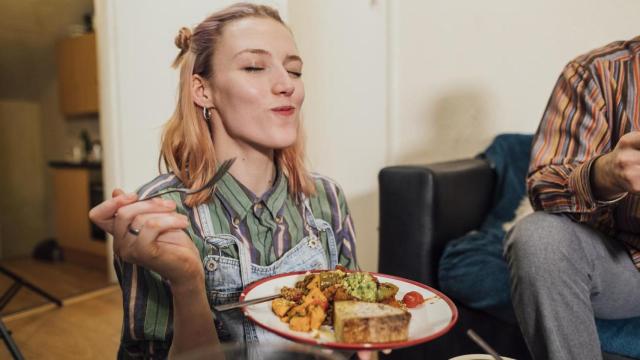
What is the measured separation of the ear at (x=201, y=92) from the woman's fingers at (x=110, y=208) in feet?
1.20

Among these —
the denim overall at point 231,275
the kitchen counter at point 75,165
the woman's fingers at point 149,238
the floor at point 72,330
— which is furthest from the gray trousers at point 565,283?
the kitchen counter at point 75,165

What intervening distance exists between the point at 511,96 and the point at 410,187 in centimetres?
98

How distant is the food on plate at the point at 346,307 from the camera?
21.1 inches

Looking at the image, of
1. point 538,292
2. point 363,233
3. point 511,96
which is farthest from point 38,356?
point 511,96

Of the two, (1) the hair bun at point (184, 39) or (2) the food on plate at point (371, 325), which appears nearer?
(2) the food on plate at point (371, 325)

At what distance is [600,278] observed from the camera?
1.00 m

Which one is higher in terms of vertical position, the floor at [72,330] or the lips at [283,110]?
the lips at [283,110]

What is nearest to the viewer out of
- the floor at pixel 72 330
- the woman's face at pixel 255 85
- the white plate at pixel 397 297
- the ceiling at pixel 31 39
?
the white plate at pixel 397 297

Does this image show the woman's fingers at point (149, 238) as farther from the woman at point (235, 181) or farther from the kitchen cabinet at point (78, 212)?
the kitchen cabinet at point (78, 212)

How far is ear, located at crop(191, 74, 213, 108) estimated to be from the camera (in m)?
0.91

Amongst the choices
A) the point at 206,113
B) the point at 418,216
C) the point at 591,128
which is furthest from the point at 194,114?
the point at 591,128

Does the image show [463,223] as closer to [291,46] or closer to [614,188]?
[614,188]

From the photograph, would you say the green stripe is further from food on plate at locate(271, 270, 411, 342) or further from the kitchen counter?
the kitchen counter

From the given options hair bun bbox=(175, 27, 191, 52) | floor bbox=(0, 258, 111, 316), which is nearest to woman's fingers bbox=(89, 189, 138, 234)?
hair bun bbox=(175, 27, 191, 52)
